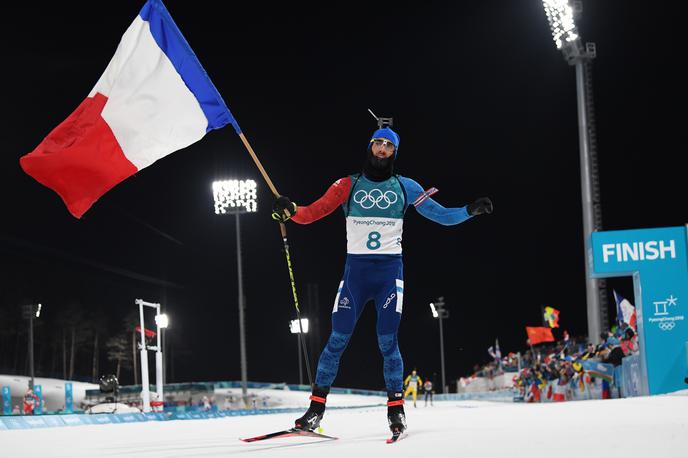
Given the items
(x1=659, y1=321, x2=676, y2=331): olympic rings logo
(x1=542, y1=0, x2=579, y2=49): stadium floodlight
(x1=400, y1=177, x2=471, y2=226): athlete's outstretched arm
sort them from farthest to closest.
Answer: (x1=542, y1=0, x2=579, y2=49): stadium floodlight, (x1=659, y1=321, x2=676, y2=331): olympic rings logo, (x1=400, y1=177, x2=471, y2=226): athlete's outstretched arm

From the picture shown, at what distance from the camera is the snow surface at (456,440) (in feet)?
13.5

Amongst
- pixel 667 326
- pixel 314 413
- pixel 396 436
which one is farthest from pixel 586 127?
pixel 396 436

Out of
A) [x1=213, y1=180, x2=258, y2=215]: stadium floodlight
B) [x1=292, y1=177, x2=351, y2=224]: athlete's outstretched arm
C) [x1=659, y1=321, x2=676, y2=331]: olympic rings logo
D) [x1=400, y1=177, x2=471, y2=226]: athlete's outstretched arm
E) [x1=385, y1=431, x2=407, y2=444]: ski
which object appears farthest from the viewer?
[x1=213, y1=180, x2=258, y2=215]: stadium floodlight

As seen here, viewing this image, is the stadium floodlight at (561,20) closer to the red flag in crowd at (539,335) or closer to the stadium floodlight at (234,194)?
the red flag in crowd at (539,335)

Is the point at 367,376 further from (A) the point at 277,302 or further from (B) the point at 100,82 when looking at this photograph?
(B) the point at 100,82

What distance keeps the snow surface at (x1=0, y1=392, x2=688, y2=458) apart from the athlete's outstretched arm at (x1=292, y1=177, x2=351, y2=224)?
67.5 inches

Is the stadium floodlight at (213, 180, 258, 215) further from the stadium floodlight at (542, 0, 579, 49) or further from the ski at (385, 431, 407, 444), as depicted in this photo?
the ski at (385, 431, 407, 444)

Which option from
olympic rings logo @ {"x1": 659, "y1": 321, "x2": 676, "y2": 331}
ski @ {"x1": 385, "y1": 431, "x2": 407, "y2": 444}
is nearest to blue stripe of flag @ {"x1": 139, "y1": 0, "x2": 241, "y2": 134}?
ski @ {"x1": 385, "y1": 431, "x2": 407, "y2": 444}

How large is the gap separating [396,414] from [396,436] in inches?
19.3

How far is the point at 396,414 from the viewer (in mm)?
5668

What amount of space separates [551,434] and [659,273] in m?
12.0

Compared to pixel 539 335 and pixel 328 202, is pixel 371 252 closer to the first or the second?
pixel 328 202

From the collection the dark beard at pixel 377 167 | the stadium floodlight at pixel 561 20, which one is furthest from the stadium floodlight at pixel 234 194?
the dark beard at pixel 377 167

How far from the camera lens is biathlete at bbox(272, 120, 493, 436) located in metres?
6.05
